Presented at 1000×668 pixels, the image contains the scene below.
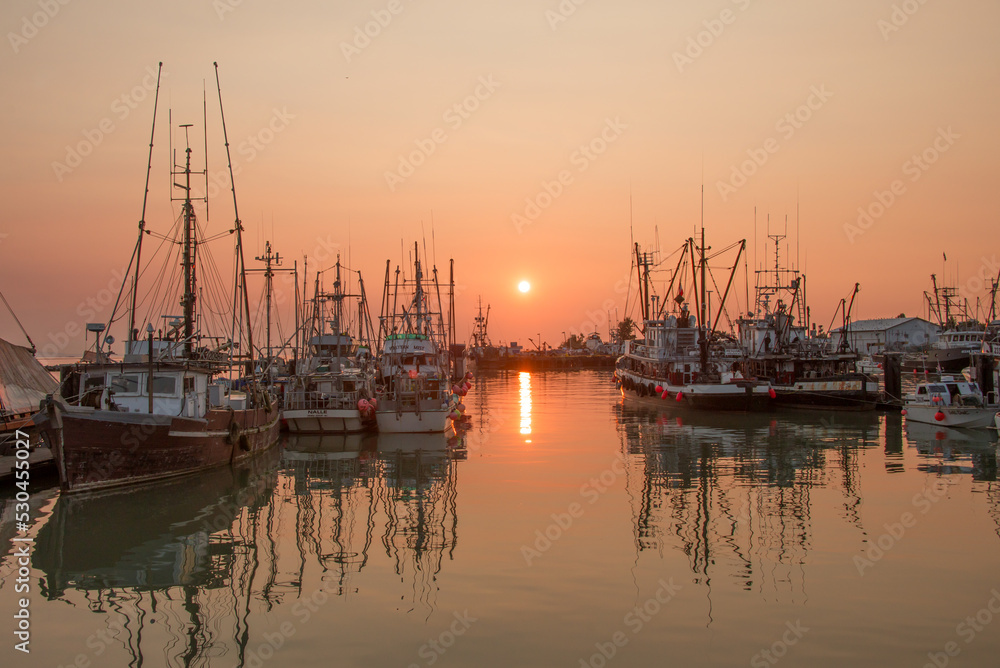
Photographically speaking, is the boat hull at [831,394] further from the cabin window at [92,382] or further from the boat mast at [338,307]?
the cabin window at [92,382]

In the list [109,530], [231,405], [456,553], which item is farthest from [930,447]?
[109,530]

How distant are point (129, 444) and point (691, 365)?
44.9 metres

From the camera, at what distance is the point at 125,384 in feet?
90.5

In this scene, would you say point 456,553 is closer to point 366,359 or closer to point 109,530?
point 109,530

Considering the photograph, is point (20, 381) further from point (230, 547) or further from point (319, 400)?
point (230, 547)

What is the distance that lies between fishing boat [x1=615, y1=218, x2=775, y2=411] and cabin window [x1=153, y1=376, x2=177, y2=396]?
119 feet

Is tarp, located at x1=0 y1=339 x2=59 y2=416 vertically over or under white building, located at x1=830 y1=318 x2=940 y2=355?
under

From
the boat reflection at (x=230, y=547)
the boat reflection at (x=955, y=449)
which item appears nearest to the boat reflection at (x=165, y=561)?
the boat reflection at (x=230, y=547)

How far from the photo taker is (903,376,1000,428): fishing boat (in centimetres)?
4028

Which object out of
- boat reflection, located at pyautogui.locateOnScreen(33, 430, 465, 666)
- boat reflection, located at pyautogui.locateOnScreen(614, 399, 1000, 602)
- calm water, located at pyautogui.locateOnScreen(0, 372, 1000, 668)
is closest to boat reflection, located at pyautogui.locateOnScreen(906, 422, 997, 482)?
boat reflection, located at pyautogui.locateOnScreen(614, 399, 1000, 602)

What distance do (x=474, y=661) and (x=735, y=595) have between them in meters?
5.40

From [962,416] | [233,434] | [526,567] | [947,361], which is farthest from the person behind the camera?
[947,361]

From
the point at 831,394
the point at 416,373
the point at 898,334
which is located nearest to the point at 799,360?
the point at 831,394

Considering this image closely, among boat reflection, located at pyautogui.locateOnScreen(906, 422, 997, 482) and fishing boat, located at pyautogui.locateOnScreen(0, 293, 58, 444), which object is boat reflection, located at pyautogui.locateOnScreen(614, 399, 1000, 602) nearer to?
boat reflection, located at pyautogui.locateOnScreen(906, 422, 997, 482)
